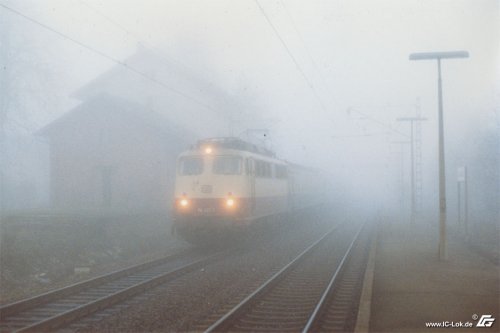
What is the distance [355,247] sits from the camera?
2064 cm

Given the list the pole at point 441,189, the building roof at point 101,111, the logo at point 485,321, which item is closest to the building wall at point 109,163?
the building roof at point 101,111

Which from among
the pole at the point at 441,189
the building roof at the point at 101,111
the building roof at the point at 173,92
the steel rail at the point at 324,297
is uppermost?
the building roof at the point at 173,92

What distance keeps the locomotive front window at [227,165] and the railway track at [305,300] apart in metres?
3.62

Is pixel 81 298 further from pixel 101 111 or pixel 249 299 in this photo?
pixel 101 111

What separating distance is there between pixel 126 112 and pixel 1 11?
30.9 ft

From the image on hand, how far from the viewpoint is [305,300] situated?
36.3ft

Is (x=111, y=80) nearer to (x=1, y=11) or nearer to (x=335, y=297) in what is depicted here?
(x=1, y=11)

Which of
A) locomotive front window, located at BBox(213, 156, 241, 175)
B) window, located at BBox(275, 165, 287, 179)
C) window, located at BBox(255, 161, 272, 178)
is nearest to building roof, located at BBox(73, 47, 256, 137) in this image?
window, located at BBox(275, 165, 287, 179)

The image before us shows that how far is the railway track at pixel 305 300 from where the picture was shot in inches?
352

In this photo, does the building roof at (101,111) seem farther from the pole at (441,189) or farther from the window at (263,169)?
the pole at (441,189)

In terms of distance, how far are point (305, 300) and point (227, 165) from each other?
27.7 feet

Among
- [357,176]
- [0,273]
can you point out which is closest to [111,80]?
[0,273]

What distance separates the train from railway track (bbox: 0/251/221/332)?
298 centimetres

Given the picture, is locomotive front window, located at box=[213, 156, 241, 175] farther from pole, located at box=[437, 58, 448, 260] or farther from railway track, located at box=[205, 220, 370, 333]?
Answer: pole, located at box=[437, 58, 448, 260]
